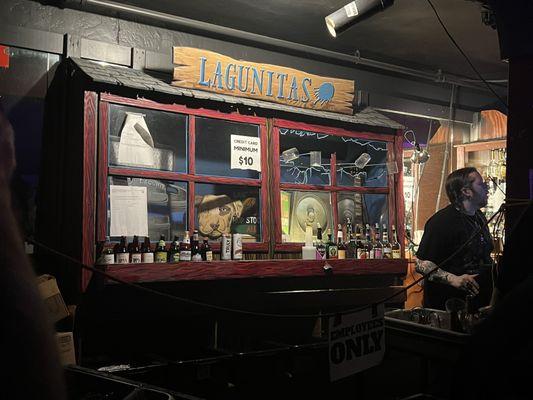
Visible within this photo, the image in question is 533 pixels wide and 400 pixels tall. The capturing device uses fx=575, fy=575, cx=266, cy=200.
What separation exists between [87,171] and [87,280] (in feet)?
3.00

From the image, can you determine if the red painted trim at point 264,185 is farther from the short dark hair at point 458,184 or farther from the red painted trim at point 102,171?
the short dark hair at point 458,184

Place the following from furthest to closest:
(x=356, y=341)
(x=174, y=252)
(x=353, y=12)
A: (x=174, y=252) < (x=353, y=12) < (x=356, y=341)

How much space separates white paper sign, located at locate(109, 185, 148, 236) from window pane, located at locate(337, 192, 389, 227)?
2.40 m

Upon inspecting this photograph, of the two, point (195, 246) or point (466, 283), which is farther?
point (195, 246)

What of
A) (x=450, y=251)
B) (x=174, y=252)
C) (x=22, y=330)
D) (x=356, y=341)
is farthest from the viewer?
(x=174, y=252)

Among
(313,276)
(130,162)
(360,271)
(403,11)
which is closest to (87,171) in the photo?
(130,162)

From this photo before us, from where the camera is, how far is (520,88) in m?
3.29

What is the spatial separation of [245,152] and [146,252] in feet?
5.02

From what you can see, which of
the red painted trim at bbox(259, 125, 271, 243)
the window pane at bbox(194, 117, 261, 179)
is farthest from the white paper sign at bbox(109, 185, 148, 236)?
the red painted trim at bbox(259, 125, 271, 243)

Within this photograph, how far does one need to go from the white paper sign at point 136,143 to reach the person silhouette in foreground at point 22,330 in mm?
4567

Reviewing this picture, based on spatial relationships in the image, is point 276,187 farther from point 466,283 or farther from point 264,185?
point 466,283

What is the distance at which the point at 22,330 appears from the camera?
632mm

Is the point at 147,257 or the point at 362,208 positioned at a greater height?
the point at 362,208

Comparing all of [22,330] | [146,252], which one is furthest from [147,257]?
[22,330]
